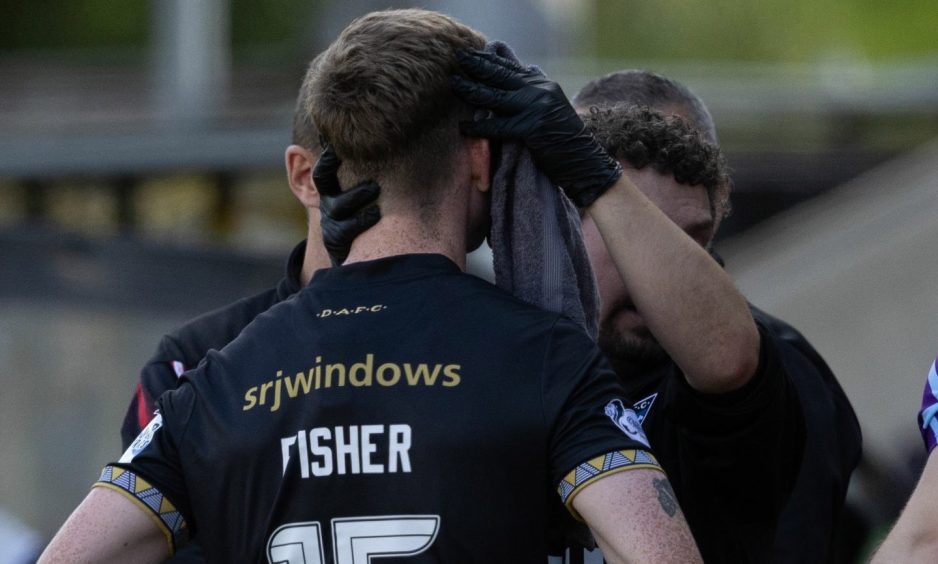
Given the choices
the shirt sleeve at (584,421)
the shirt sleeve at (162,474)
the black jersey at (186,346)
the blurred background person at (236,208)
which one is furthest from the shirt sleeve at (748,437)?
the blurred background person at (236,208)

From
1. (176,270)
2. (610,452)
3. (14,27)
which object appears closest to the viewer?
(610,452)

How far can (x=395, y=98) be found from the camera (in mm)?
2291

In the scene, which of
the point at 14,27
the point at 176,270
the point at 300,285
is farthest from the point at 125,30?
the point at 300,285

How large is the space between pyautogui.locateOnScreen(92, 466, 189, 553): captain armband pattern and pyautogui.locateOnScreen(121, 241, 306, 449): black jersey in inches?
28.5

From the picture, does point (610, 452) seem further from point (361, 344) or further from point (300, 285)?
point (300, 285)

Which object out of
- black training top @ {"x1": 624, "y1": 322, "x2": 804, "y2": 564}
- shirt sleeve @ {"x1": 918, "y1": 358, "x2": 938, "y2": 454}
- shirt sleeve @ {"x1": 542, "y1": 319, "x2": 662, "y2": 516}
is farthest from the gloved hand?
shirt sleeve @ {"x1": 918, "y1": 358, "x2": 938, "y2": 454}

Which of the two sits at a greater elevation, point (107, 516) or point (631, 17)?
point (107, 516)

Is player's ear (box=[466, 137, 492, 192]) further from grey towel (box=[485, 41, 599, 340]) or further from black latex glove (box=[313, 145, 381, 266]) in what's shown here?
black latex glove (box=[313, 145, 381, 266])

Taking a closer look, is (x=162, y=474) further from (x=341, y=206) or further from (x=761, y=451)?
(x=761, y=451)

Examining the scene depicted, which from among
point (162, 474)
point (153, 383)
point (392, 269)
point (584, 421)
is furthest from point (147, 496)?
point (153, 383)

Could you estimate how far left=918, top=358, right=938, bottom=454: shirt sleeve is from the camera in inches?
90.0

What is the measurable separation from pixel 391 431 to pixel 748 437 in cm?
73

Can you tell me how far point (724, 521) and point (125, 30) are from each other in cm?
1903

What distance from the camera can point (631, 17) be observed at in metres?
22.8
